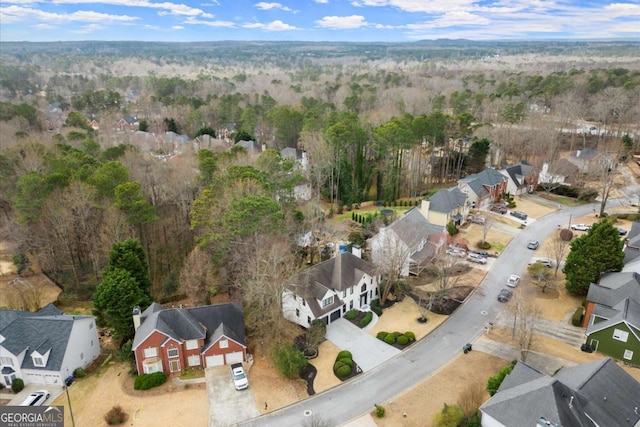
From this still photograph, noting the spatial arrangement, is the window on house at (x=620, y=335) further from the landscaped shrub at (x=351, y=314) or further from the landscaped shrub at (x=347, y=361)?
the landscaped shrub at (x=351, y=314)

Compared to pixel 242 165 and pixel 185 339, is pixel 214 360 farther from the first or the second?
pixel 242 165

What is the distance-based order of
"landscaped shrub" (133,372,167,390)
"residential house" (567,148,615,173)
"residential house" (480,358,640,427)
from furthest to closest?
"residential house" (567,148,615,173)
"landscaped shrub" (133,372,167,390)
"residential house" (480,358,640,427)

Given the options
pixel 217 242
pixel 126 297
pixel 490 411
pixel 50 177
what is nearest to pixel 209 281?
pixel 217 242

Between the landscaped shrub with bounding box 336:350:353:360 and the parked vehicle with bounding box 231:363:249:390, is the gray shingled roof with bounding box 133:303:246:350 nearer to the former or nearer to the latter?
the parked vehicle with bounding box 231:363:249:390

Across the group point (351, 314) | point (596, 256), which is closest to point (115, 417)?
point (351, 314)

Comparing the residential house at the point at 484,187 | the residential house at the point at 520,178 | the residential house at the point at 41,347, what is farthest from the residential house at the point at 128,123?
the residential house at the point at 520,178

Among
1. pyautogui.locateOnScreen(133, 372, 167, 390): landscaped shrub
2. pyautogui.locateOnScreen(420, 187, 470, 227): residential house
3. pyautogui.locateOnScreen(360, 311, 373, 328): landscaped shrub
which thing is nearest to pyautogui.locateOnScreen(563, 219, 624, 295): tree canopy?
pyautogui.locateOnScreen(420, 187, 470, 227): residential house

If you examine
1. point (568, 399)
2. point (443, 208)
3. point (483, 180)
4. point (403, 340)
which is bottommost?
point (403, 340)
